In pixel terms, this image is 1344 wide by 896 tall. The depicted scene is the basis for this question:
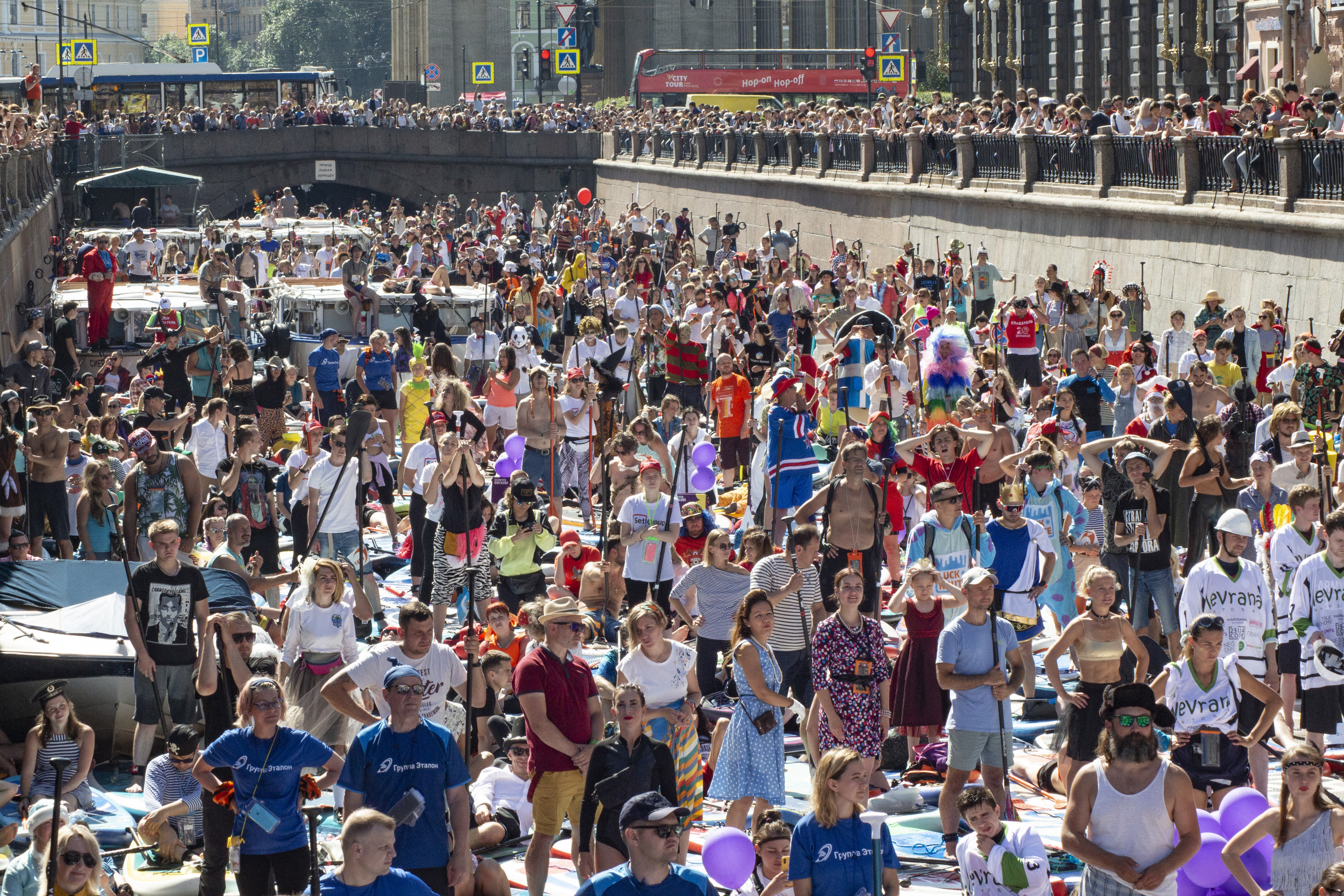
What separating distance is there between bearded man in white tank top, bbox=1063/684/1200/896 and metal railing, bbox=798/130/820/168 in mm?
34973

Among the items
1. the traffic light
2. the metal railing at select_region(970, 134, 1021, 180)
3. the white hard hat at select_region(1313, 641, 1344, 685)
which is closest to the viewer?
the white hard hat at select_region(1313, 641, 1344, 685)

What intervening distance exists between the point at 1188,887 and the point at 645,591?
214 inches

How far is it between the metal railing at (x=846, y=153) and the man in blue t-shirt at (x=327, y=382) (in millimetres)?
18761

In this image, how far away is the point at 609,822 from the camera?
7.44 metres

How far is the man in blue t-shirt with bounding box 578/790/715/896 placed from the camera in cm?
589

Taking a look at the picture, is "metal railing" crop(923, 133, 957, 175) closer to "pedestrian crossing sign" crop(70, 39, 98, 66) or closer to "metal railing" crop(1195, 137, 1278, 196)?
"metal railing" crop(1195, 137, 1278, 196)

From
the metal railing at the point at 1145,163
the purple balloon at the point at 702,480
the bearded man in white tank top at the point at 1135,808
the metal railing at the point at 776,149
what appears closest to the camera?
the bearded man in white tank top at the point at 1135,808

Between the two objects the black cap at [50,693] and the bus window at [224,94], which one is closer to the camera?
the black cap at [50,693]

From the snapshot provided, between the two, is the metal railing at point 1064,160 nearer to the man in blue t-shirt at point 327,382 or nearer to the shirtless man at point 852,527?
the man in blue t-shirt at point 327,382

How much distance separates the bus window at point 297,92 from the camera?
68750 mm

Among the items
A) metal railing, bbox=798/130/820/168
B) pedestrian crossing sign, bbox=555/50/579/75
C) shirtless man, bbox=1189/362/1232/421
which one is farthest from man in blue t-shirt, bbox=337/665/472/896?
pedestrian crossing sign, bbox=555/50/579/75

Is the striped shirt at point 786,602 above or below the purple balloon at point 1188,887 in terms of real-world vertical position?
above

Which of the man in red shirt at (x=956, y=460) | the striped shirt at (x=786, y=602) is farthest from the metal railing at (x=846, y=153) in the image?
the striped shirt at (x=786, y=602)

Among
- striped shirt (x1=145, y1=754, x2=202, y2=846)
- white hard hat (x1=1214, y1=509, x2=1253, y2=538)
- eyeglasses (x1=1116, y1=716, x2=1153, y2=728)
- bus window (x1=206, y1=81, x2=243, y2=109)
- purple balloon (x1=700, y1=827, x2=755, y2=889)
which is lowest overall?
striped shirt (x1=145, y1=754, x2=202, y2=846)
